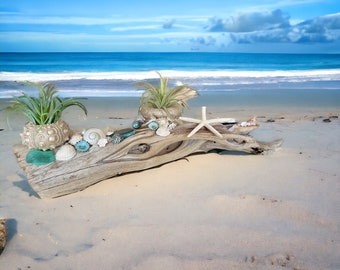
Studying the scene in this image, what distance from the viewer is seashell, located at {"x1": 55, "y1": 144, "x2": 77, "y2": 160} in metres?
3.91

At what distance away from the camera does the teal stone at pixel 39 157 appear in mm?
3852

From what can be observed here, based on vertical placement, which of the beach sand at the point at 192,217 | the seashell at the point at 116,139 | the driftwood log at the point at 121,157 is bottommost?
the beach sand at the point at 192,217

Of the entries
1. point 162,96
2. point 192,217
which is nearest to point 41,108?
point 162,96

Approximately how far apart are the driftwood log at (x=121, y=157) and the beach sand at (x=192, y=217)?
12 cm

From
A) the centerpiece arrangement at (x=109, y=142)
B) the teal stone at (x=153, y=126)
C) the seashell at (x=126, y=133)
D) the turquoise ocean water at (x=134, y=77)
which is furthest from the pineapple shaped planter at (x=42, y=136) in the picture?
the turquoise ocean water at (x=134, y=77)

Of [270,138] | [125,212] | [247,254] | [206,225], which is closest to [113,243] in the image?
[125,212]

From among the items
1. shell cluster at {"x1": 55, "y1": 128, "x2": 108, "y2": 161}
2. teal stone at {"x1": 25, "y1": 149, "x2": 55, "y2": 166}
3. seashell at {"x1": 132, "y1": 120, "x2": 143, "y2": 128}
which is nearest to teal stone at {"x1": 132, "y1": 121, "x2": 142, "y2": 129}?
Result: seashell at {"x1": 132, "y1": 120, "x2": 143, "y2": 128}

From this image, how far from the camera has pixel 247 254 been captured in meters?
2.88

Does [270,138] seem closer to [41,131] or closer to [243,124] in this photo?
[243,124]

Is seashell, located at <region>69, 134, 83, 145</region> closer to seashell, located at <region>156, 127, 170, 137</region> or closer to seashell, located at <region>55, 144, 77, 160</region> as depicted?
seashell, located at <region>55, 144, 77, 160</region>

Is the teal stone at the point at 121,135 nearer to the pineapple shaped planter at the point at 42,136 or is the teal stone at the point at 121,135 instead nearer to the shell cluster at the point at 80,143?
the shell cluster at the point at 80,143

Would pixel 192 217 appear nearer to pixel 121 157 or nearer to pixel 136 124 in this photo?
pixel 121 157

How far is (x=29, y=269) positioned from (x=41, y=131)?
1.49 meters

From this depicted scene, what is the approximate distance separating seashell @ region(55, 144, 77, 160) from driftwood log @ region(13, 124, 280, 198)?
45mm
